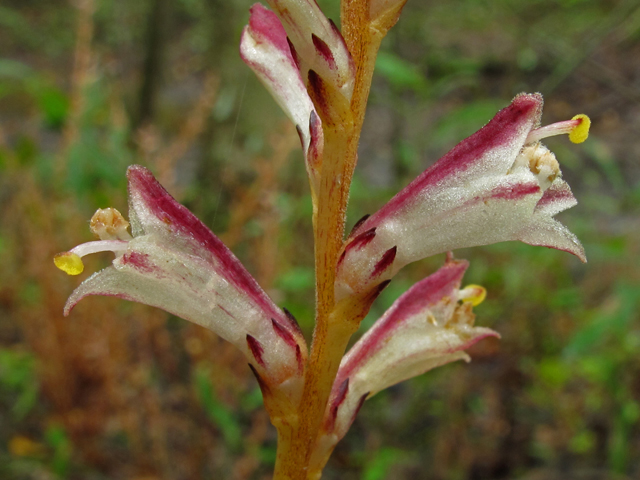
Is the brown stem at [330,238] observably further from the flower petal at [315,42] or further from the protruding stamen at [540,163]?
the protruding stamen at [540,163]

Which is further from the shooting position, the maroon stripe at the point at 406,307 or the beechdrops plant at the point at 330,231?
the maroon stripe at the point at 406,307

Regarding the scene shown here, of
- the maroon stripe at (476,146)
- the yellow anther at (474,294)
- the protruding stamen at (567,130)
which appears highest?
the maroon stripe at (476,146)

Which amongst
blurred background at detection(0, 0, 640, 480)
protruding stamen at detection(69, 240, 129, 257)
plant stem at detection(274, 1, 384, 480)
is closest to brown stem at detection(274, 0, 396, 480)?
plant stem at detection(274, 1, 384, 480)

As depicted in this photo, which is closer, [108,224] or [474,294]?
[108,224]

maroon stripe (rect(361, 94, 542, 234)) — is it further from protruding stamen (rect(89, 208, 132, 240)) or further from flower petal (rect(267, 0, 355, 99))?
protruding stamen (rect(89, 208, 132, 240))

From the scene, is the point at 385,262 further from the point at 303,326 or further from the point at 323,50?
the point at 303,326

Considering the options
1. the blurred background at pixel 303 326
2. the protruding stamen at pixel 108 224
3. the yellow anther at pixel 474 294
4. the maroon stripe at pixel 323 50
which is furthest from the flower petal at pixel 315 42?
the blurred background at pixel 303 326

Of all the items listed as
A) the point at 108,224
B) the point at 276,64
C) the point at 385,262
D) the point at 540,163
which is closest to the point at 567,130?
the point at 540,163
